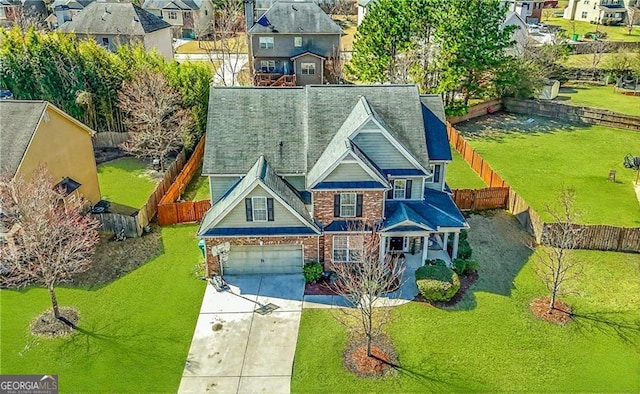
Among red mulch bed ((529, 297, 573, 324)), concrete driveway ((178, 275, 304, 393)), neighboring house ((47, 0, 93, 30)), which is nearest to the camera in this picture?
concrete driveway ((178, 275, 304, 393))

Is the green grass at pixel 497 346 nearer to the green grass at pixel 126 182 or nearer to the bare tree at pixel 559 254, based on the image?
the bare tree at pixel 559 254

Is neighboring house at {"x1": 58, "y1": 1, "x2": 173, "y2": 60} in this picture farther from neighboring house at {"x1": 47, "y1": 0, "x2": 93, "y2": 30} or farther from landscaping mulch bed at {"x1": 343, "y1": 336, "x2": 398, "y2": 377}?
landscaping mulch bed at {"x1": 343, "y1": 336, "x2": 398, "y2": 377}

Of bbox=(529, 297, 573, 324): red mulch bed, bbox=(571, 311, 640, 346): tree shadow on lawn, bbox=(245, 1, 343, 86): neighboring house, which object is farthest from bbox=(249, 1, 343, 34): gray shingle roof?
bbox=(571, 311, 640, 346): tree shadow on lawn

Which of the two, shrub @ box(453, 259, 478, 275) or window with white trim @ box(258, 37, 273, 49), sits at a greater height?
window with white trim @ box(258, 37, 273, 49)

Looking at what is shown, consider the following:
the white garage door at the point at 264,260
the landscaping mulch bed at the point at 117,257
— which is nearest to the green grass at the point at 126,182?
the landscaping mulch bed at the point at 117,257

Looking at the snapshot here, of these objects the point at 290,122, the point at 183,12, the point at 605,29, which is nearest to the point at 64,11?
the point at 183,12

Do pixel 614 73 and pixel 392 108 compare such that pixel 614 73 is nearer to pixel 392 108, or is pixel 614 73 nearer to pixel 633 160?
pixel 633 160
